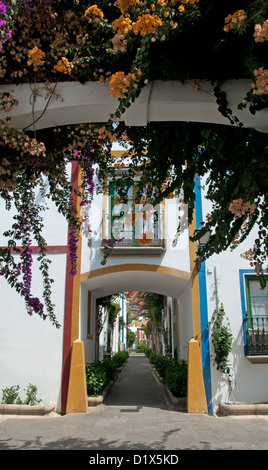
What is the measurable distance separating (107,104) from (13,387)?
6723 millimetres

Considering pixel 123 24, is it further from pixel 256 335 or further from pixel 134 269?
pixel 256 335

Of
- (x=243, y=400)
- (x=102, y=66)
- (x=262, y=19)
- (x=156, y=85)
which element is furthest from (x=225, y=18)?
(x=243, y=400)

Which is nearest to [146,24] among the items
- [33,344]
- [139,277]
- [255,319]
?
[255,319]

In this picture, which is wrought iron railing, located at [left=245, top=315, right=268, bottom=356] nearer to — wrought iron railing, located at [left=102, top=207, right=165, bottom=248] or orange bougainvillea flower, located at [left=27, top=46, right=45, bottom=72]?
wrought iron railing, located at [left=102, top=207, right=165, bottom=248]

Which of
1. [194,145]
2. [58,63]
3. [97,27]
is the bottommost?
[194,145]

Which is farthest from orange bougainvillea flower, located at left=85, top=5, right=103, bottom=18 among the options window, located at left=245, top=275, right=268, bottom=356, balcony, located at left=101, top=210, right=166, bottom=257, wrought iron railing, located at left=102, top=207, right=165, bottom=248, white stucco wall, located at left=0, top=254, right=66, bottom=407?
window, located at left=245, top=275, right=268, bottom=356

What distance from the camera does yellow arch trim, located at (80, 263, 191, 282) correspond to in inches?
323

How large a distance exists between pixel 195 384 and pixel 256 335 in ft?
4.98

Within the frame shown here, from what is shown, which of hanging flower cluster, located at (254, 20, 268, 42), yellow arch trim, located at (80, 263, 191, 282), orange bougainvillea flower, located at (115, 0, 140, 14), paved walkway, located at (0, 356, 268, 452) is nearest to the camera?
hanging flower cluster, located at (254, 20, 268, 42)

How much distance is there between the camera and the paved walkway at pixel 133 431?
5.05m

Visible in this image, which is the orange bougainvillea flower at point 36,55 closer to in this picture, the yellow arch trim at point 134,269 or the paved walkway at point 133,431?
the paved walkway at point 133,431

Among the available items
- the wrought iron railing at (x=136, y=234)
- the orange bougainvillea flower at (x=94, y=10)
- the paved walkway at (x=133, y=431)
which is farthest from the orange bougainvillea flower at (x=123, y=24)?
the wrought iron railing at (x=136, y=234)
